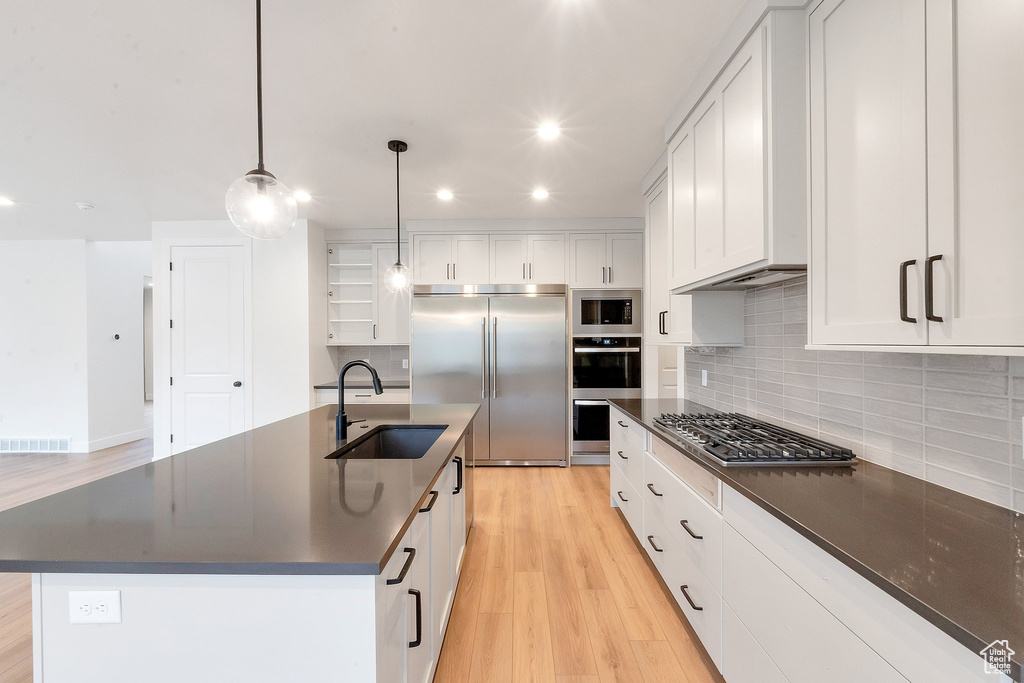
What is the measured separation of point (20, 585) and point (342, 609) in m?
2.88

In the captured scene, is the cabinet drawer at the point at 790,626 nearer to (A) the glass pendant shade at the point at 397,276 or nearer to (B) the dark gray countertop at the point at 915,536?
(B) the dark gray countertop at the point at 915,536

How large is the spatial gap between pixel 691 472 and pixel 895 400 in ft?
2.35

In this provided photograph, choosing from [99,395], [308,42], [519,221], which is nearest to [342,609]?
[308,42]

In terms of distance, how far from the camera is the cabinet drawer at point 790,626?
2.93 feet

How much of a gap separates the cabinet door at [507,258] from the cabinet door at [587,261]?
50 centimetres

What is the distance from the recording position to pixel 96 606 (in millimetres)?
858

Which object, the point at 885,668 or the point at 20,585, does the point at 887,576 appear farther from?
the point at 20,585

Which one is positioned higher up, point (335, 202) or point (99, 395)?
point (335, 202)

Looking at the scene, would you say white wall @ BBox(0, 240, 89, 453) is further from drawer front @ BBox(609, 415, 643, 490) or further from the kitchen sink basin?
drawer front @ BBox(609, 415, 643, 490)

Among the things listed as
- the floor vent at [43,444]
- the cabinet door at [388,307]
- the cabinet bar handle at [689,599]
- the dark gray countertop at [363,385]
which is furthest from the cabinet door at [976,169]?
the floor vent at [43,444]

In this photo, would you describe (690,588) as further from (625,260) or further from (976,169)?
(625,260)

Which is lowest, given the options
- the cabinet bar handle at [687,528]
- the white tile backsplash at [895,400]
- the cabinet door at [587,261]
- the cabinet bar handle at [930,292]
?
the cabinet bar handle at [687,528]

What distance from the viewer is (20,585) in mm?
2307
